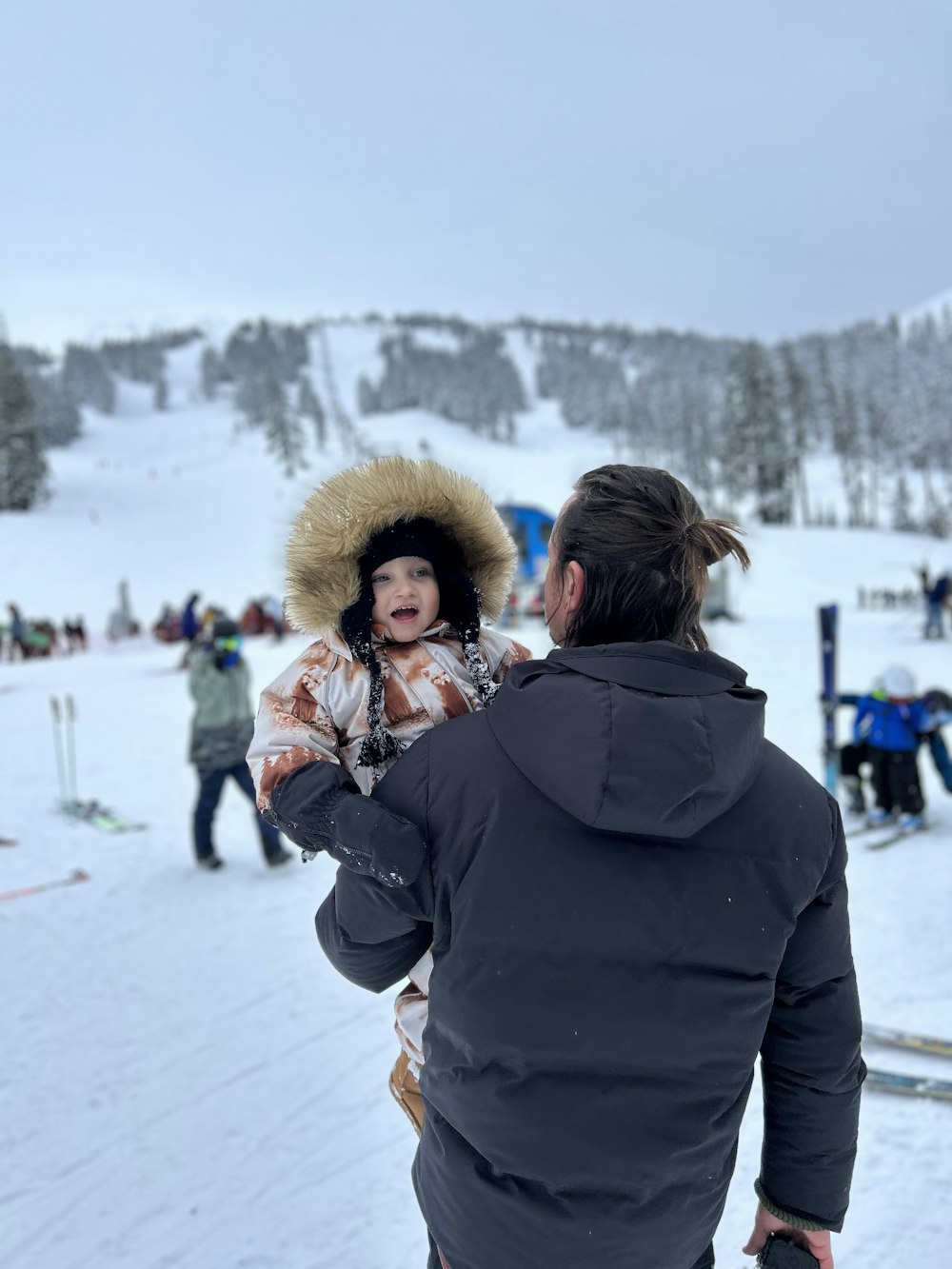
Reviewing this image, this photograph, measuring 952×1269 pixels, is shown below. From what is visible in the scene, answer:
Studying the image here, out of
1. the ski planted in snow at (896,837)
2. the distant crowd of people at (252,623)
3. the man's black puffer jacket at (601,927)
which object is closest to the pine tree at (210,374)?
the distant crowd of people at (252,623)

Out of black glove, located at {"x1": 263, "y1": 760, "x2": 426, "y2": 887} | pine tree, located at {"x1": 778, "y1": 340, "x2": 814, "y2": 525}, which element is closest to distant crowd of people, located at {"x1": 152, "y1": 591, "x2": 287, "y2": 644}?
black glove, located at {"x1": 263, "y1": 760, "x2": 426, "y2": 887}

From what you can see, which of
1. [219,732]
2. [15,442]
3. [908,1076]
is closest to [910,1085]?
[908,1076]

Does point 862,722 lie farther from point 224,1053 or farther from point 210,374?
point 210,374

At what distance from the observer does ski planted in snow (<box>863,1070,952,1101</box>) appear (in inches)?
142

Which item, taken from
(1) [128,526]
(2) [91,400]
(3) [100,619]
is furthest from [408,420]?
(3) [100,619]

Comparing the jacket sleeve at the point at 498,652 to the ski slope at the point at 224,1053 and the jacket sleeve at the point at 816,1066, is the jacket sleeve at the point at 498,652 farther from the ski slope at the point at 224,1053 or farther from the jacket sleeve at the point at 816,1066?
the jacket sleeve at the point at 816,1066

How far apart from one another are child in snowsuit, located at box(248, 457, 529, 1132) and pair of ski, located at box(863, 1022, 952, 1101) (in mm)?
2810

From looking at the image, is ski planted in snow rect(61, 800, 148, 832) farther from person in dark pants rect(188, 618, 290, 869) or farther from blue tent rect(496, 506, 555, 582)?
blue tent rect(496, 506, 555, 582)

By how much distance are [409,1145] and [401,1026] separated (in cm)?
223

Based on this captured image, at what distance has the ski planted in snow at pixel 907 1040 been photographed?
12.9ft

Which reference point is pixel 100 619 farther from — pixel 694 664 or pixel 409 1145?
pixel 694 664

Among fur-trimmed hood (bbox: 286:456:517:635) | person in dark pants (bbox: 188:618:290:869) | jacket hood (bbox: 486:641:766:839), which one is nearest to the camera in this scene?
jacket hood (bbox: 486:641:766:839)

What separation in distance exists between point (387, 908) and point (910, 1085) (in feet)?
11.1

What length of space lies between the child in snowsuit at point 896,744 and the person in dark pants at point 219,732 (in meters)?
5.07
